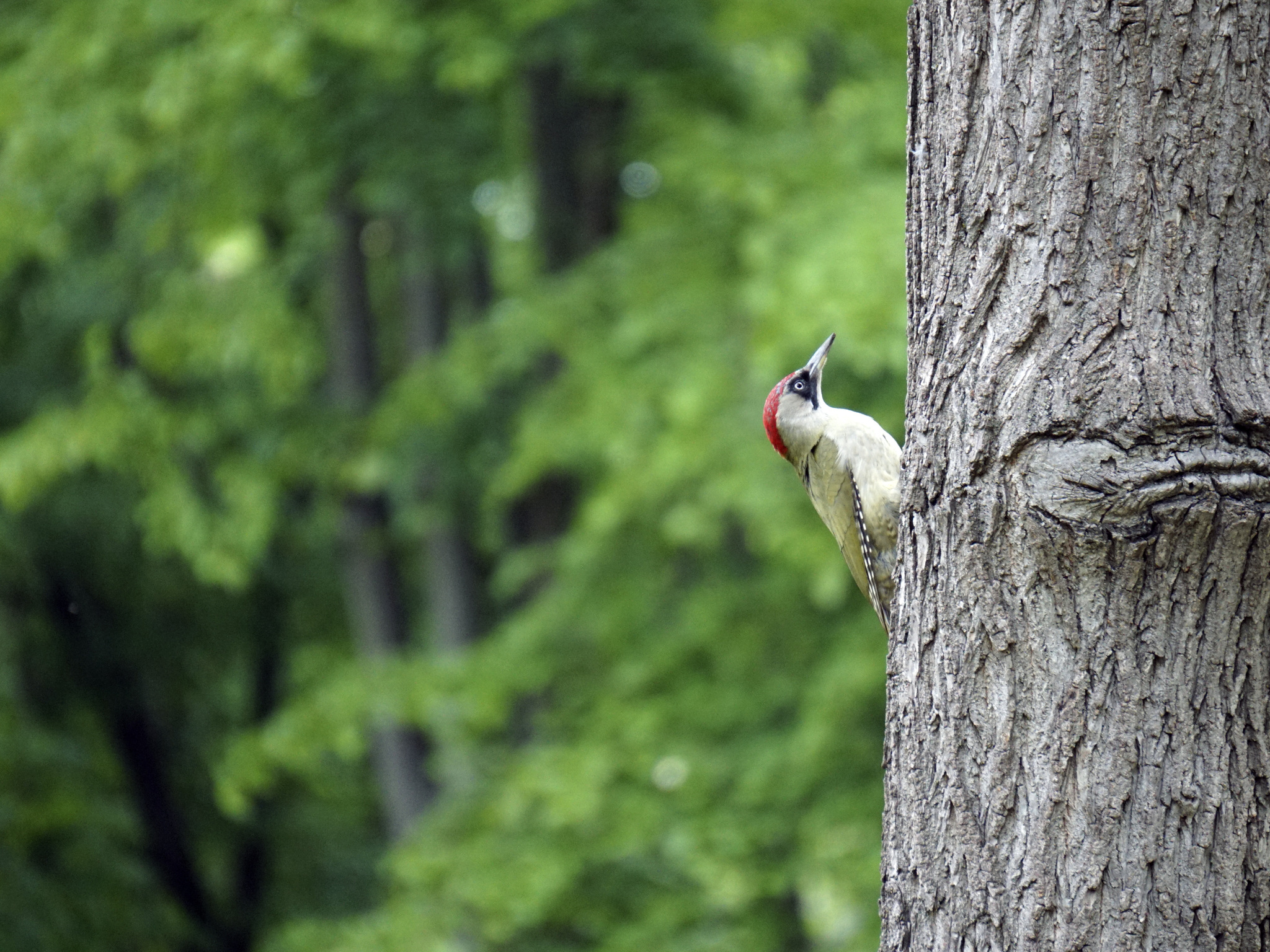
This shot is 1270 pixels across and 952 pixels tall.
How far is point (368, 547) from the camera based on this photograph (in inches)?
363

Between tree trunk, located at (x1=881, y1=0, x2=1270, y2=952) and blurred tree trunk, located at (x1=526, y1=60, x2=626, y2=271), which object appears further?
blurred tree trunk, located at (x1=526, y1=60, x2=626, y2=271)

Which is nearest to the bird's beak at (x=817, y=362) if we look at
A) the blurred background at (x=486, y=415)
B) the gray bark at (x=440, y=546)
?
the blurred background at (x=486, y=415)

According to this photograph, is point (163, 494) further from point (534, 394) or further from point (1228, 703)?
point (1228, 703)

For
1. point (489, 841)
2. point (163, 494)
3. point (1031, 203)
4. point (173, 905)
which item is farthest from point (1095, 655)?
point (173, 905)

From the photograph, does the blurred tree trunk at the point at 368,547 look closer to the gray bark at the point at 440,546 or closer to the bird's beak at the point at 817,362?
the gray bark at the point at 440,546

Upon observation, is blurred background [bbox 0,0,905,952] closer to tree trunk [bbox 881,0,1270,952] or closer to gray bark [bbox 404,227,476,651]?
gray bark [bbox 404,227,476,651]

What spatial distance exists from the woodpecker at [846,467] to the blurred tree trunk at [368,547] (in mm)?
5160

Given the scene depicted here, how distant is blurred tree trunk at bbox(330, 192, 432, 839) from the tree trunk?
23.6 feet

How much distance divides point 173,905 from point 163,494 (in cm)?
500

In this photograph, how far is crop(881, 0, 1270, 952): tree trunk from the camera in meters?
1.72

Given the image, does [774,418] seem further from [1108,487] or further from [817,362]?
[1108,487]

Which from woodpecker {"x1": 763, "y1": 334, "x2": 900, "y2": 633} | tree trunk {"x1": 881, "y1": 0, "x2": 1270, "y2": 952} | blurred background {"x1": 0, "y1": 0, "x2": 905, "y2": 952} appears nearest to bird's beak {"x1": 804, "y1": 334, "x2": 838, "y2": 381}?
woodpecker {"x1": 763, "y1": 334, "x2": 900, "y2": 633}

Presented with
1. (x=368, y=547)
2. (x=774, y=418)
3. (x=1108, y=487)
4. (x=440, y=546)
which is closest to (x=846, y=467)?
(x=774, y=418)

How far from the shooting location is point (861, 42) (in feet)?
25.4
